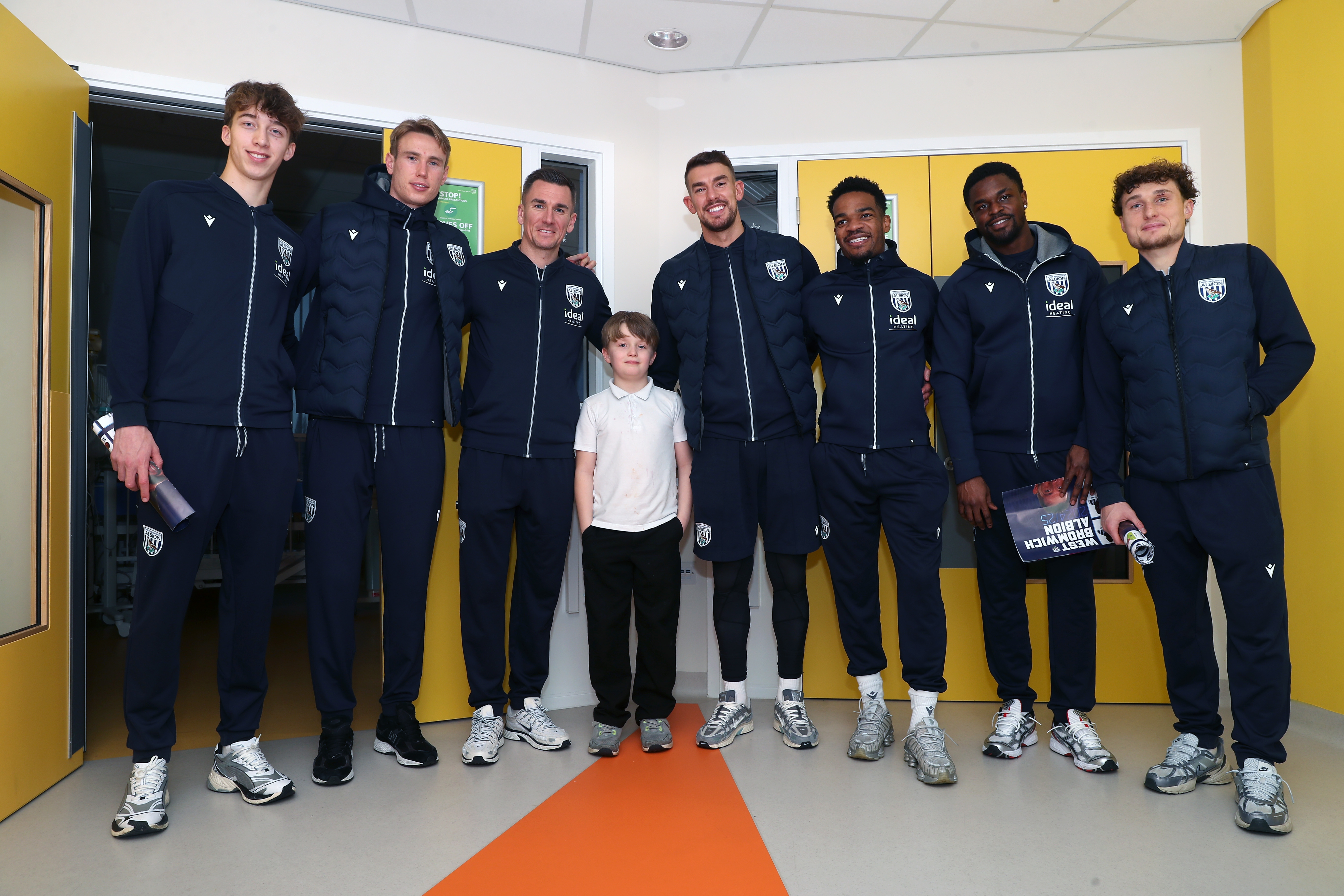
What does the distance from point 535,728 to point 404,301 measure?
60.0 inches

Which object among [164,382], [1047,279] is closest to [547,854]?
[164,382]

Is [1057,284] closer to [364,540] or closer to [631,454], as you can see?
[631,454]

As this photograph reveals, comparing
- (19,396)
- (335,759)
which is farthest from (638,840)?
(19,396)

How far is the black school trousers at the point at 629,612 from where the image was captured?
8.57 feet

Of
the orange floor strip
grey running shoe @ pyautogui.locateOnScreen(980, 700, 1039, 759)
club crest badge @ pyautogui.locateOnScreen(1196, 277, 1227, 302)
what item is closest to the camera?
the orange floor strip

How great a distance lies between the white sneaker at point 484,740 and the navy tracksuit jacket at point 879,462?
4.06 feet

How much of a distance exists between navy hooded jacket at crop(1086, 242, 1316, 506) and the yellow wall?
862 millimetres

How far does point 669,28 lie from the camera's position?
3258 mm

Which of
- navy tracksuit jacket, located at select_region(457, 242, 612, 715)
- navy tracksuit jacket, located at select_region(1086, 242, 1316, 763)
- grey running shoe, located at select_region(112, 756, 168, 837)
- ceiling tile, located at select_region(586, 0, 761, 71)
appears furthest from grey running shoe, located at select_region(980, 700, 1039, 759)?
ceiling tile, located at select_region(586, 0, 761, 71)

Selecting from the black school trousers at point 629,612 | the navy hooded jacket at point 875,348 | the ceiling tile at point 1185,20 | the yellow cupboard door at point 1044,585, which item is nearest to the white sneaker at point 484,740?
the black school trousers at point 629,612

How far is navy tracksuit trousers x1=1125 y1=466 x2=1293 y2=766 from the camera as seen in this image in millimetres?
2162

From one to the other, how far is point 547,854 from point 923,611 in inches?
55.7

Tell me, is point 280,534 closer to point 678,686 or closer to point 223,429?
point 223,429

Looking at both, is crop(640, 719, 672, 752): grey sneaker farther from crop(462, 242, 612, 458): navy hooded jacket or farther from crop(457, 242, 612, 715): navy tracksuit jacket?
crop(462, 242, 612, 458): navy hooded jacket
